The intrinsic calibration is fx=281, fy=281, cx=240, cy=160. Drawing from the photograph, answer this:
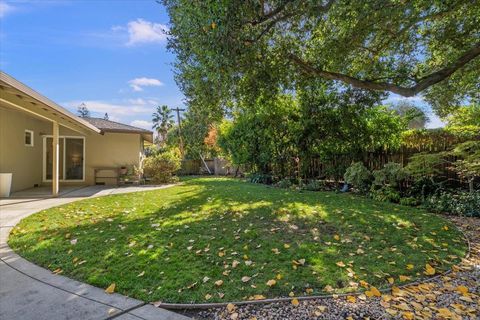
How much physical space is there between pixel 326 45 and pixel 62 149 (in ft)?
41.0

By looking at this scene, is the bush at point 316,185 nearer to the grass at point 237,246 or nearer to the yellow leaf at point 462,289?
the grass at point 237,246

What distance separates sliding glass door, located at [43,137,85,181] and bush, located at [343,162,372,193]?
1201 centimetres

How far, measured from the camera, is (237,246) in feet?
13.6

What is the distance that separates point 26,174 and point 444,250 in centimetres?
1374

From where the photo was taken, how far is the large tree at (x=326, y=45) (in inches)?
196

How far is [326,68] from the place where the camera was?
7645 mm

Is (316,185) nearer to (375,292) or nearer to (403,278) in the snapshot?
(403,278)

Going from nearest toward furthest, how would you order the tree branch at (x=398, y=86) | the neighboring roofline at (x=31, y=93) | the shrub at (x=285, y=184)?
the neighboring roofline at (x=31, y=93) → the tree branch at (x=398, y=86) → the shrub at (x=285, y=184)

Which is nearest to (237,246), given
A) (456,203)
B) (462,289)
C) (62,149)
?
(462,289)

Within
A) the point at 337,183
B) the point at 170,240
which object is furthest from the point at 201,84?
the point at 337,183

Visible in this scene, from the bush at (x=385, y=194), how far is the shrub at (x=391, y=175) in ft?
0.70

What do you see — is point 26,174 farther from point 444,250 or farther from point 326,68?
point 444,250

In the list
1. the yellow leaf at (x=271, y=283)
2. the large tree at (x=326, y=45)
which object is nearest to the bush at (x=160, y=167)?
the large tree at (x=326, y=45)

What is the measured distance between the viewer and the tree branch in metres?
5.91
